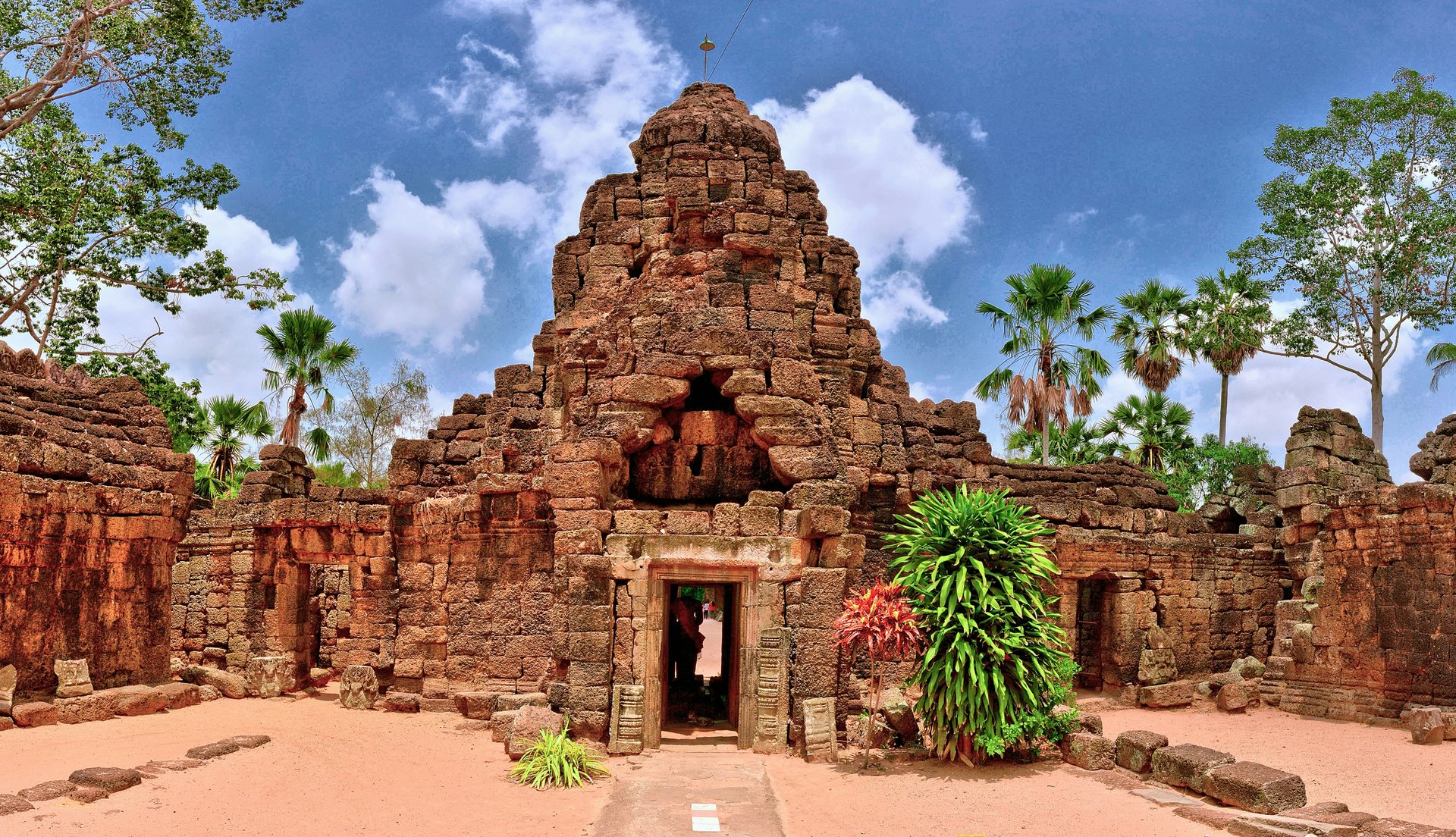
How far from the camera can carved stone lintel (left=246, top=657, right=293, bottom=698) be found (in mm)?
15109

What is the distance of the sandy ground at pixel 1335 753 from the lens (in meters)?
9.00

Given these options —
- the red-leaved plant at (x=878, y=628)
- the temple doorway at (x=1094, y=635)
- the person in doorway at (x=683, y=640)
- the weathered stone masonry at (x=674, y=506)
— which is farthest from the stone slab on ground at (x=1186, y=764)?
the person in doorway at (x=683, y=640)

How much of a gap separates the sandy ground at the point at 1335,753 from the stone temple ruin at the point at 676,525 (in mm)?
667

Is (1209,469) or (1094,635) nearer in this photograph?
(1094,635)

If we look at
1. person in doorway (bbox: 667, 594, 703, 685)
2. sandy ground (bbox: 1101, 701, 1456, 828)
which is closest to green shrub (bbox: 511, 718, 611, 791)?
person in doorway (bbox: 667, 594, 703, 685)

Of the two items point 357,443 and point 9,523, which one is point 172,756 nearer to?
point 9,523

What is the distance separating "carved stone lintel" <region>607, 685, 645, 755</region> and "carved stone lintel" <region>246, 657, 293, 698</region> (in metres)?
7.70

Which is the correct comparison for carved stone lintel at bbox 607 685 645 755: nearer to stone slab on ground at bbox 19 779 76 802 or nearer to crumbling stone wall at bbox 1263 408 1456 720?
stone slab on ground at bbox 19 779 76 802

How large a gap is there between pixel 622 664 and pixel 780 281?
535cm

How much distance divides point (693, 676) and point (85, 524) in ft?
32.2

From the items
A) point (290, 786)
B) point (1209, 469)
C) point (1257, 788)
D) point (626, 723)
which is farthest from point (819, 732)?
point (1209, 469)

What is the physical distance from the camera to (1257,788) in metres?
8.28

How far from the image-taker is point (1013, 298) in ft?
80.3

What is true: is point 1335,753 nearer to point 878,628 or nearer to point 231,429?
point 878,628
